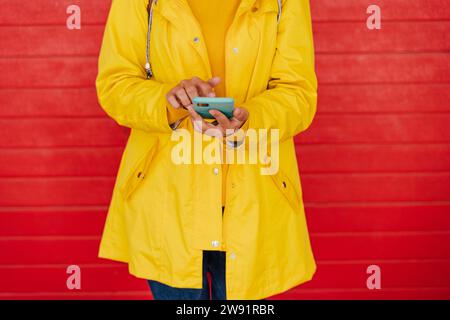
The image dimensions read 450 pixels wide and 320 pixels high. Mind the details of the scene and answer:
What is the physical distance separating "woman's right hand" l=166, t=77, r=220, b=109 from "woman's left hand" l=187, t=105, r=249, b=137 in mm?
35

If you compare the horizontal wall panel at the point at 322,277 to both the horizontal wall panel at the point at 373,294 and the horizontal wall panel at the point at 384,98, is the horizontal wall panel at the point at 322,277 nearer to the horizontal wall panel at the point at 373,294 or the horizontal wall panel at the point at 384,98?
the horizontal wall panel at the point at 373,294

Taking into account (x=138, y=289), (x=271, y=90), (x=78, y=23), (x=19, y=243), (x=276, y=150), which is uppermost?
(x=78, y=23)

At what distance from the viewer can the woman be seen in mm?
2049

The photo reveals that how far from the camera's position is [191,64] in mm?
2066

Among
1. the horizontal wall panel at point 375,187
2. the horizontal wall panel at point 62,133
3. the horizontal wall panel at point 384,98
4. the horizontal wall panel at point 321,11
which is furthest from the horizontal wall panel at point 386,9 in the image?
the horizontal wall panel at point 62,133

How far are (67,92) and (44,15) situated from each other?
1.42ft

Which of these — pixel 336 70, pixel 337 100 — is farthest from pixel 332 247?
pixel 336 70

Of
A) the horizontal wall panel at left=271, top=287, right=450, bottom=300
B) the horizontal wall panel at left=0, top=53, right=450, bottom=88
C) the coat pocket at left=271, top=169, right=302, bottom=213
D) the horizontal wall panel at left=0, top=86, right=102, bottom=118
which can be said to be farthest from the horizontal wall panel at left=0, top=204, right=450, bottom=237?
the coat pocket at left=271, top=169, right=302, bottom=213

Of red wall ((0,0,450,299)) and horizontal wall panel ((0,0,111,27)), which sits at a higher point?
horizontal wall panel ((0,0,111,27))

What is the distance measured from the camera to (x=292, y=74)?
6.84ft

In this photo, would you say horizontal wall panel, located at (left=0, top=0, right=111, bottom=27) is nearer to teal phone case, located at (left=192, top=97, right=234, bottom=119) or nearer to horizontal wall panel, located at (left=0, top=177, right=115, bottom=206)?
horizontal wall panel, located at (left=0, top=177, right=115, bottom=206)

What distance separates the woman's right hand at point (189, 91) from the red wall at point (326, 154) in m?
1.35
